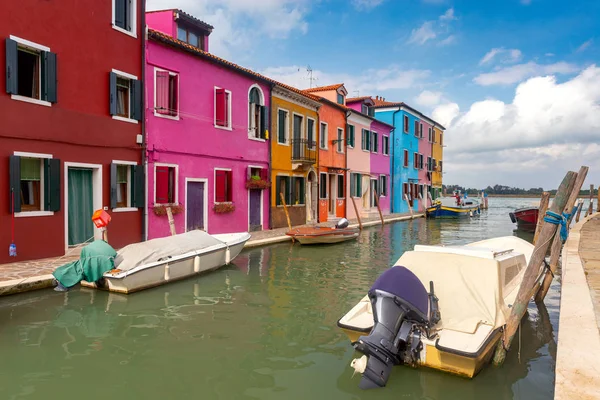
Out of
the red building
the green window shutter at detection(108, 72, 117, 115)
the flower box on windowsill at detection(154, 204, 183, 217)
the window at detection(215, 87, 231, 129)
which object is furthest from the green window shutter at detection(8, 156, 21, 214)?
the window at detection(215, 87, 231, 129)

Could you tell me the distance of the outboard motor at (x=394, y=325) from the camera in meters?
4.47

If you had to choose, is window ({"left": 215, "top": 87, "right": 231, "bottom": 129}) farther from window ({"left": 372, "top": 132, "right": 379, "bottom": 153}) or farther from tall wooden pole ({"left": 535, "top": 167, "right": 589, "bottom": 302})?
window ({"left": 372, "top": 132, "right": 379, "bottom": 153})

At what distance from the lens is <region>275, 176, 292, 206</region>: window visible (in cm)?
1938

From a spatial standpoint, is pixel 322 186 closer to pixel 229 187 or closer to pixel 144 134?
pixel 229 187

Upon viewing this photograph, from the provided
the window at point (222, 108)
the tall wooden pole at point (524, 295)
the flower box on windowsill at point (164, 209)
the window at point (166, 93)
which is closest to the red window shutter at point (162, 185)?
the flower box on windowsill at point (164, 209)

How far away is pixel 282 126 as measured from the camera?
1962 cm

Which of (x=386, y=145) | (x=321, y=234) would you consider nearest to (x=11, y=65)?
(x=321, y=234)

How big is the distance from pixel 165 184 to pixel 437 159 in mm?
34230

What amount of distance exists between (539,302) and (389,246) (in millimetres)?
7799

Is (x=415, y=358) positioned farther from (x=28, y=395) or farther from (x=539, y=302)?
(x=539, y=302)

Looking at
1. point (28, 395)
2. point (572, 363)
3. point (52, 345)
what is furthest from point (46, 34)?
point (572, 363)

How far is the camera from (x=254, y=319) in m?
7.13

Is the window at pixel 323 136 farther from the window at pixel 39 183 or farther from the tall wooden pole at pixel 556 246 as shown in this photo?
the tall wooden pole at pixel 556 246

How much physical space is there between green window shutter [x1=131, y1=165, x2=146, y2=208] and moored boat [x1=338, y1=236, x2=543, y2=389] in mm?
8835
